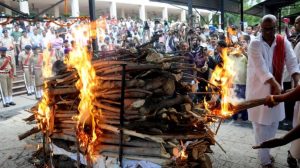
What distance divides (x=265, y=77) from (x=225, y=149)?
1976 mm

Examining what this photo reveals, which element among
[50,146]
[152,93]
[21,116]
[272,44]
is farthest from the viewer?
[21,116]

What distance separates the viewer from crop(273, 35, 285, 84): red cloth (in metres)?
4.73

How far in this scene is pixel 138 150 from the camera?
4.10m

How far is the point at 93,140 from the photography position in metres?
4.37

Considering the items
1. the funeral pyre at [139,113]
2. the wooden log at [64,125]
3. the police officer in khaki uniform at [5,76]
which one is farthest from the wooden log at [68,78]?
the police officer in khaki uniform at [5,76]

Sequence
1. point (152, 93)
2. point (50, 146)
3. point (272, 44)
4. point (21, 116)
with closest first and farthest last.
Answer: point (152, 93)
point (272, 44)
point (50, 146)
point (21, 116)

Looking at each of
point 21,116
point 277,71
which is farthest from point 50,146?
point 21,116

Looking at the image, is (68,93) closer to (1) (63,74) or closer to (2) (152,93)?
(1) (63,74)

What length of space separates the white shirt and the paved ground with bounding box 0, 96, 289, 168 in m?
→ 0.91

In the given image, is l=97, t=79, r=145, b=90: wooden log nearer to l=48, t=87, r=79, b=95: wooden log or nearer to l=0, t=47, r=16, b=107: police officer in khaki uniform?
l=48, t=87, r=79, b=95: wooden log

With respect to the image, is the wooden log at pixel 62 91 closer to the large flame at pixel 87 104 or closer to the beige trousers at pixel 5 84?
the large flame at pixel 87 104

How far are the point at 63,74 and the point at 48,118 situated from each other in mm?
784

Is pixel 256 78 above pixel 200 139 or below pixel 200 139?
above

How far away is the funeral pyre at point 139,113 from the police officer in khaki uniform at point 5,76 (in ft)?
28.7
